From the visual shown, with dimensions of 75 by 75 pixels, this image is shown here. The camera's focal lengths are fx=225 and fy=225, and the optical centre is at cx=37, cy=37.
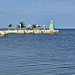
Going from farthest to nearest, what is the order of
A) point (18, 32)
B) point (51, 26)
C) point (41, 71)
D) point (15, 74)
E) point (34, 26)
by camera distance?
point (34, 26) → point (51, 26) → point (18, 32) → point (41, 71) → point (15, 74)

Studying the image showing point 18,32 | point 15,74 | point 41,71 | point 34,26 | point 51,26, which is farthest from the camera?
point 34,26

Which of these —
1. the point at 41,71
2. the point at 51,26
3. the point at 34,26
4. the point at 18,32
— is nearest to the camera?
the point at 41,71

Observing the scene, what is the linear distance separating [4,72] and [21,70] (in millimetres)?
1830

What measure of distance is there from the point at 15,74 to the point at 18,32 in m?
144

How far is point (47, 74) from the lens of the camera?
2028 centimetres

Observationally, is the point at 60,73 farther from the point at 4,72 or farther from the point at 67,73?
the point at 4,72

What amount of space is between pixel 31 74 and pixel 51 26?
155888mm

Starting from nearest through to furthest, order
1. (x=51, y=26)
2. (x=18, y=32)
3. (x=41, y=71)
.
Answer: (x=41, y=71) < (x=18, y=32) < (x=51, y=26)

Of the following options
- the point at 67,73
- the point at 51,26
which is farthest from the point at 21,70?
the point at 51,26

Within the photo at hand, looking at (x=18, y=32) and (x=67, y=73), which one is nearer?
(x=67, y=73)

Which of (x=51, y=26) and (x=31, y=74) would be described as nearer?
(x=31, y=74)

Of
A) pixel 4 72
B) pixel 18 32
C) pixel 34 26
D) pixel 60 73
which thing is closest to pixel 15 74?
pixel 4 72

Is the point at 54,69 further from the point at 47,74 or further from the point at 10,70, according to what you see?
Result: the point at 10,70

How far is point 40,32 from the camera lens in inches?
6821
